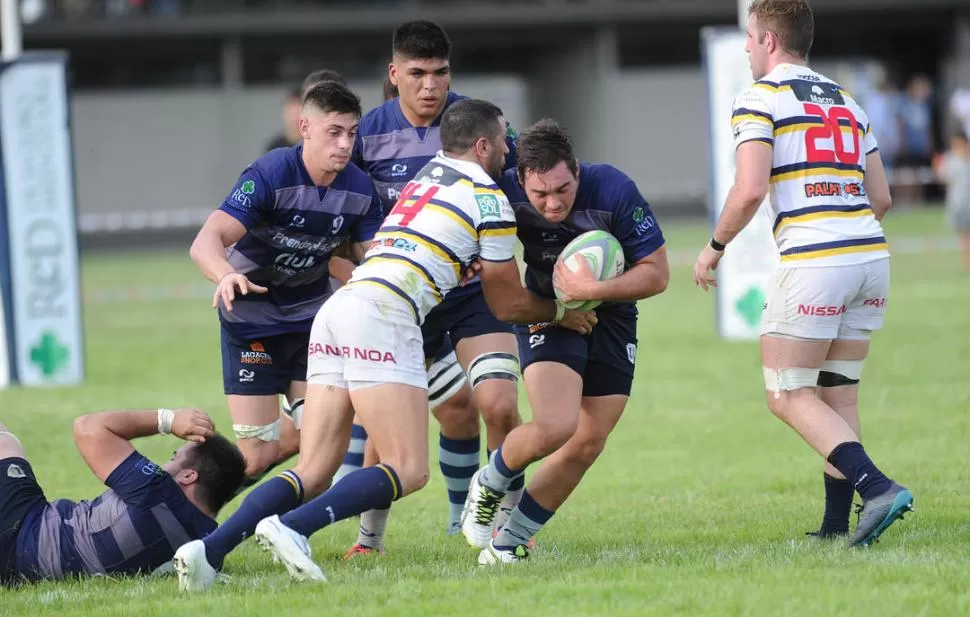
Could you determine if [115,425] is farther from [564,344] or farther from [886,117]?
[886,117]

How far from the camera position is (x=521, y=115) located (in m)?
37.5

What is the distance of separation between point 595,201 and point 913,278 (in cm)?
1544

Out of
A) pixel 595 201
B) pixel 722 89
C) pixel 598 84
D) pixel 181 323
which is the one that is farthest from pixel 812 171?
pixel 598 84

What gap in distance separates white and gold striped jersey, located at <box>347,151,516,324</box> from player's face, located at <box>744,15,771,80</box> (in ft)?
4.69

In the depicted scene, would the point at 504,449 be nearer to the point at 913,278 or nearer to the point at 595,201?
the point at 595,201

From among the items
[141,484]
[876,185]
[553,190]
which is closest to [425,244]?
[553,190]

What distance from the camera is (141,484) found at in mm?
6156

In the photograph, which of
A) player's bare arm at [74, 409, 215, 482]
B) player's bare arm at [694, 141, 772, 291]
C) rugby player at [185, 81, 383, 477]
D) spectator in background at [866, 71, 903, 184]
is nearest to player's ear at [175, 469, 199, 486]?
player's bare arm at [74, 409, 215, 482]

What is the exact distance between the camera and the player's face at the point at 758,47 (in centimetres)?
669

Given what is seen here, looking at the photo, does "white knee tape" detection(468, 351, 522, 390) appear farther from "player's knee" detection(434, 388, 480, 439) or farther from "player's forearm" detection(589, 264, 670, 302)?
"player's forearm" detection(589, 264, 670, 302)

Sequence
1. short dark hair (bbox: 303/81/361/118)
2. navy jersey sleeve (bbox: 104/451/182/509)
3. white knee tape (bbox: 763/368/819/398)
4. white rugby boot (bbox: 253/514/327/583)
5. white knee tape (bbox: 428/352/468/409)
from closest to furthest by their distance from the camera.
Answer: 1. white rugby boot (bbox: 253/514/327/583)
2. navy jersey sleeve (bbox: 104/451/182/509)
3. white knee tape (bbox: 763/368/819/398)
4. short dark hair (bbox: 303/81/361/118)
5. white knee tape (bbox: 428/352/468/409)

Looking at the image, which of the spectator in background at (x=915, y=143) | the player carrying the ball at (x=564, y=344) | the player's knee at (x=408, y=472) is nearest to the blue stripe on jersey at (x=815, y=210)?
the player carrying the ball at (x=564, y=344)

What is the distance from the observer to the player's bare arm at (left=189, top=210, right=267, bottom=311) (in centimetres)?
610

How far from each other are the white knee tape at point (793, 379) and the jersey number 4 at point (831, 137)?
3.09 ft
